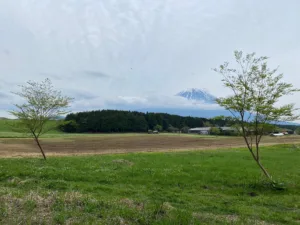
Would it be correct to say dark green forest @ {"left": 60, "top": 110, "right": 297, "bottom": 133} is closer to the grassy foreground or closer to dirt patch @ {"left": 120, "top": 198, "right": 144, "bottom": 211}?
the grassy foreground

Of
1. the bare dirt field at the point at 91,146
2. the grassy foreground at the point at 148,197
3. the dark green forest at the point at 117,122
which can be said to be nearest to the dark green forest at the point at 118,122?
the dark green forest at the point at 117,122

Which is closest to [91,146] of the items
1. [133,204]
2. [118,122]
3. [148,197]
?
[148,197]

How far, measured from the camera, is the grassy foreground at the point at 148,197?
6451 millimetres

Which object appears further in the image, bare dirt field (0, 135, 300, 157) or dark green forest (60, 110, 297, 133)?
dark green forest (60, 110, 297, 133)

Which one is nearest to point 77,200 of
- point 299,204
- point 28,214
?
point 28,214

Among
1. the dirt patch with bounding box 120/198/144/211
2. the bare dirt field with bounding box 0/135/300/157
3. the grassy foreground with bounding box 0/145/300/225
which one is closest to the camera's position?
the grassy foreground with bounding box 0/145/300/225

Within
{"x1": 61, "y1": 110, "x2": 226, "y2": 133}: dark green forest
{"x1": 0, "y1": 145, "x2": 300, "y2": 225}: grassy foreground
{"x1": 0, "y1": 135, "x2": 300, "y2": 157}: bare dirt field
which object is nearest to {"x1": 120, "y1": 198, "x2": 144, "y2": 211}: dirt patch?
{"x1": 0, "y1": 145, "x2": 300, "y2": 225}: grassy foreground

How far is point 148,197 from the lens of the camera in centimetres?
948

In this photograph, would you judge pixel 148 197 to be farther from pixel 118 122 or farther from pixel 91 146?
pixel 118 122

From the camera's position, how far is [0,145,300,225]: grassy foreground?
6451mm

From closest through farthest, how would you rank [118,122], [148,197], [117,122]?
1. [148,197]
2. [117,122]
3. [118,122]

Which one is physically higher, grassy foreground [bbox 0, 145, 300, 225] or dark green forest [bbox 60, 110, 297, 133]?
dark green forest [bbox 60, 110, 297, 133]

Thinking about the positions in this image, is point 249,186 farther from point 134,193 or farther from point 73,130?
point 73,130

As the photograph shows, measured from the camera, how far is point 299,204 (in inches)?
378
